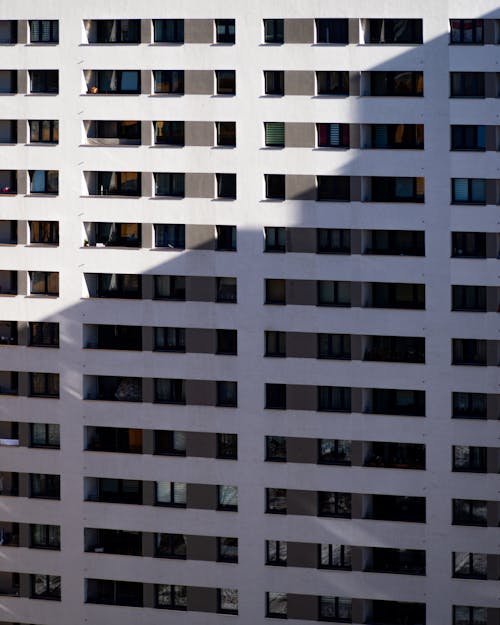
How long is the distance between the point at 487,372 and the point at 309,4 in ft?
52.2

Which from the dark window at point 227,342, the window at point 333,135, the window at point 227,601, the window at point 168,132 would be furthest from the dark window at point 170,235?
the window at point 227,601

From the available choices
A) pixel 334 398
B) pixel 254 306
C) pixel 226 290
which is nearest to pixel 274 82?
pixel 226 290

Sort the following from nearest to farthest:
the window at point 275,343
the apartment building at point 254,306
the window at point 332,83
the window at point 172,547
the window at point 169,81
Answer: the apartment building at point 254,306 → the window at point 332,83 → the window at point 169,81 → the window at point 275,343 → the window at point 172,547

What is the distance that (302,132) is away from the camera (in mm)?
66500

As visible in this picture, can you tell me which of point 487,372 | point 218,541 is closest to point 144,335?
point 218,541

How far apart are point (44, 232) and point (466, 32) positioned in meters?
18.8

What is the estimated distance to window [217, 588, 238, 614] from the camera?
6956cm

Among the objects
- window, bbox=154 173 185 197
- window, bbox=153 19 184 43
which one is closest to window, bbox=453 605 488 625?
window, bbox=154 173 185 197

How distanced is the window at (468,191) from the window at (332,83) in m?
5.63

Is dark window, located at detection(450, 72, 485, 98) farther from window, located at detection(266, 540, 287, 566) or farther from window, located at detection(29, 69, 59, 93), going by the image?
window, located at detection(266, 540, 287, 566)

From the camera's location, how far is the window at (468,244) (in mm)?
66188

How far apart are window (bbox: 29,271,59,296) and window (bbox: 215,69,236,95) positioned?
10317 millimetres

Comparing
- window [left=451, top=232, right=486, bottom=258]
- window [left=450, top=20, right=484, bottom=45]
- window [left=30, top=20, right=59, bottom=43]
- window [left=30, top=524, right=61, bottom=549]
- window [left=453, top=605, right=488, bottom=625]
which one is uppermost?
window [left=30, top=20, right=59, bottom=43]

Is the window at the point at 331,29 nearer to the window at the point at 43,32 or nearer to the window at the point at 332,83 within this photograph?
the window at the point at 332,83
